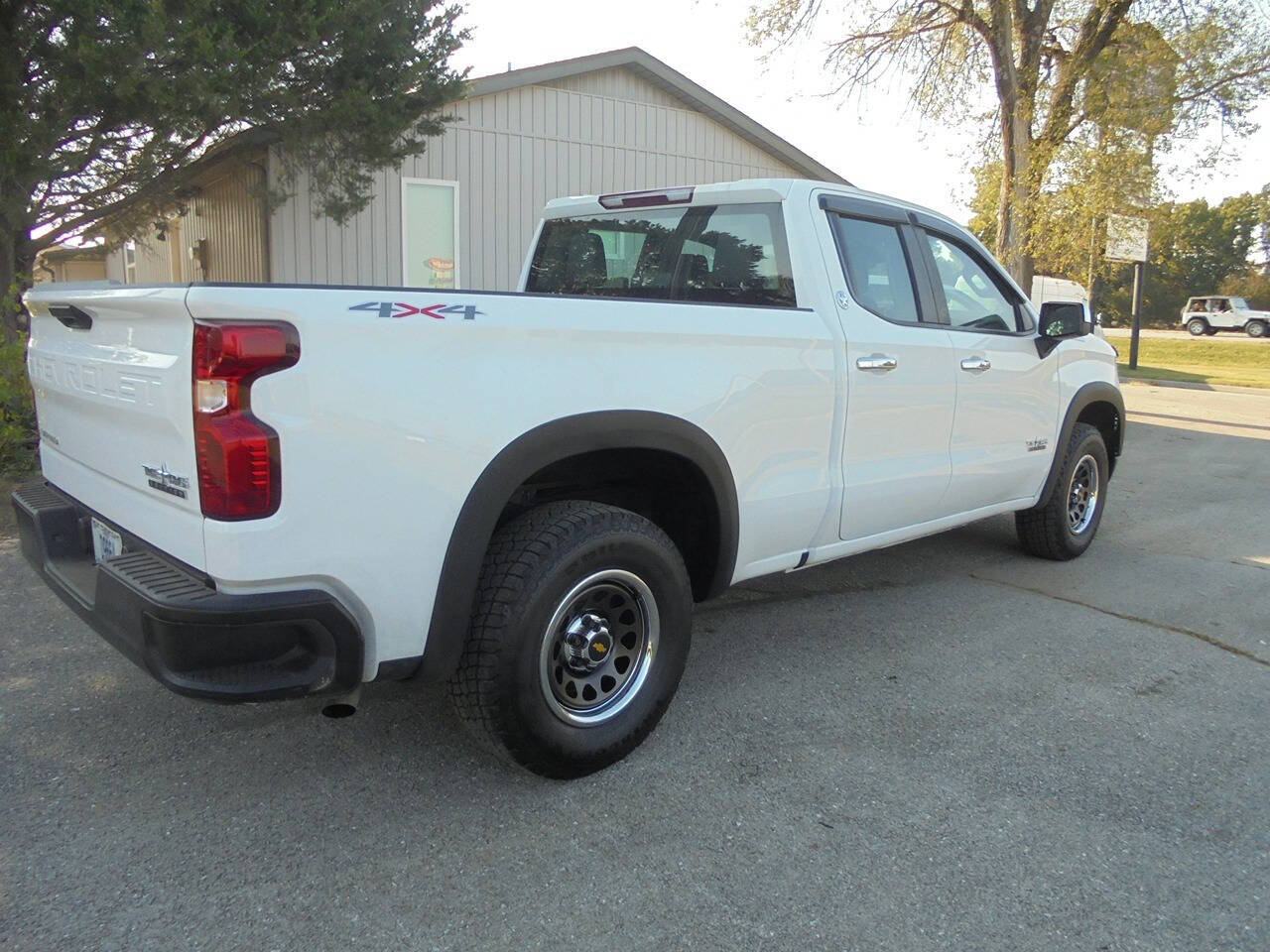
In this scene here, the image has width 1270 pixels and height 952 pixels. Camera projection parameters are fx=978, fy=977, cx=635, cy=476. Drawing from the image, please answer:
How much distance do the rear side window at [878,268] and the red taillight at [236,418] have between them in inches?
97.6

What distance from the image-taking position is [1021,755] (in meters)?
3.34

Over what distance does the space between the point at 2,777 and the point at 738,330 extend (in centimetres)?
276

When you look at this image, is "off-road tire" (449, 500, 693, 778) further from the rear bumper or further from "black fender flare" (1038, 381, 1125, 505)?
"black fender flare" (1038, 381, 1125, 505)

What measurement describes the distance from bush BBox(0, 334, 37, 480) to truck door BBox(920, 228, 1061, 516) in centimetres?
585

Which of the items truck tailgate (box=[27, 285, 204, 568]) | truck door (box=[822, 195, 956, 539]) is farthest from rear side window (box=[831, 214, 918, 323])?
truck tailgate (box=[27, 285, 204, 568])

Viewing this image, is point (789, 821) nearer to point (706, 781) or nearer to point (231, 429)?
point (706, 781)

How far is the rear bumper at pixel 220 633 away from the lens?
7.66 ft

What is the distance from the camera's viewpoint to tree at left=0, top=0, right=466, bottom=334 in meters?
8.09

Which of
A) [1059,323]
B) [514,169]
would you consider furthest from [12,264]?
[1059,323]

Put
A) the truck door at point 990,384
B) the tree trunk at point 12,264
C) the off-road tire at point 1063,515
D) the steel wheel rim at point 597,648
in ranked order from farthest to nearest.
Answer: the tree trunk at point 12,264 < the off-road tire at point 1063,515 < the truck door at point 990,384 < the steel wheel rim at point 597,648

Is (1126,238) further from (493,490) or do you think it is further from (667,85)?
(493,490)

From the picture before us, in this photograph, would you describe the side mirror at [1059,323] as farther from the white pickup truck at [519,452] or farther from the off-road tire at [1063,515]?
the off-road tire at [1063,515]

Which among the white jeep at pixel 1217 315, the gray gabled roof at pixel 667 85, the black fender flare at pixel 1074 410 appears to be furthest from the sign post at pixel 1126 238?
the white jeep at pixel 1217 315

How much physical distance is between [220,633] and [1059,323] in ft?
14.0
